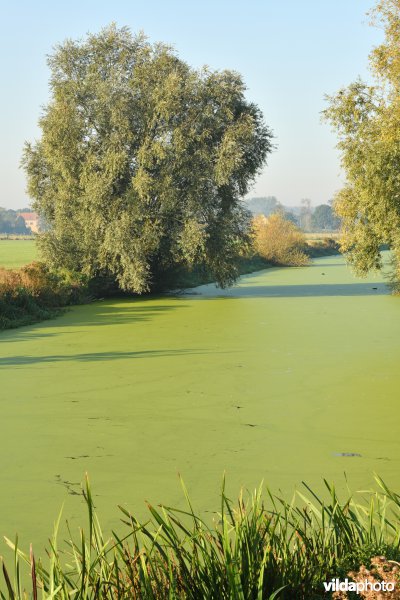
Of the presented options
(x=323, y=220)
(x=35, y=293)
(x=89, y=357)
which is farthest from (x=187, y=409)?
(x=323, y=220)

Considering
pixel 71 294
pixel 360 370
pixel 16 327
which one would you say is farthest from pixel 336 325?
pixel 71 294

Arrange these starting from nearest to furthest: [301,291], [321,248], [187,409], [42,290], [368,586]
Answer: [368,586] < [187,409] < [42,290] < [301,291] < [321,248]

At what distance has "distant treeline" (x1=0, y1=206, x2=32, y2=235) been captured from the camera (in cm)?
Answer: 14194

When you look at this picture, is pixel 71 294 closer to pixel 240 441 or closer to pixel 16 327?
pixel 16 327

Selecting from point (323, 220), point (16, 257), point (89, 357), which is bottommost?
point (89, 357)

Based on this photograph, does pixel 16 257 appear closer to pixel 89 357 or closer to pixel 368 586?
pixel 89 357

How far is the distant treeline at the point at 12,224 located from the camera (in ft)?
466

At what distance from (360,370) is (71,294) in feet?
35.3

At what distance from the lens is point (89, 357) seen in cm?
1140

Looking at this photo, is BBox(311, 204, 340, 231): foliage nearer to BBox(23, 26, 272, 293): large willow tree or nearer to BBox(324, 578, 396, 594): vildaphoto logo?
BBox(23, 26, 272, 293): large willow tree

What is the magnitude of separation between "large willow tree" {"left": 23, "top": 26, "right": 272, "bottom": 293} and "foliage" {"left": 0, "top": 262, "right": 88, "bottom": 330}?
0.96m

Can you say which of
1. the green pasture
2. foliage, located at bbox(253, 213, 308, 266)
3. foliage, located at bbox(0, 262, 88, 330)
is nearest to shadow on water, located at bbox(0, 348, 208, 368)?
foliage, located at bbox(0, 262, 88, 330)

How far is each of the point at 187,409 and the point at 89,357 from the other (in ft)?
11.8

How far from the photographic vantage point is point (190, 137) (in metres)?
20.6
